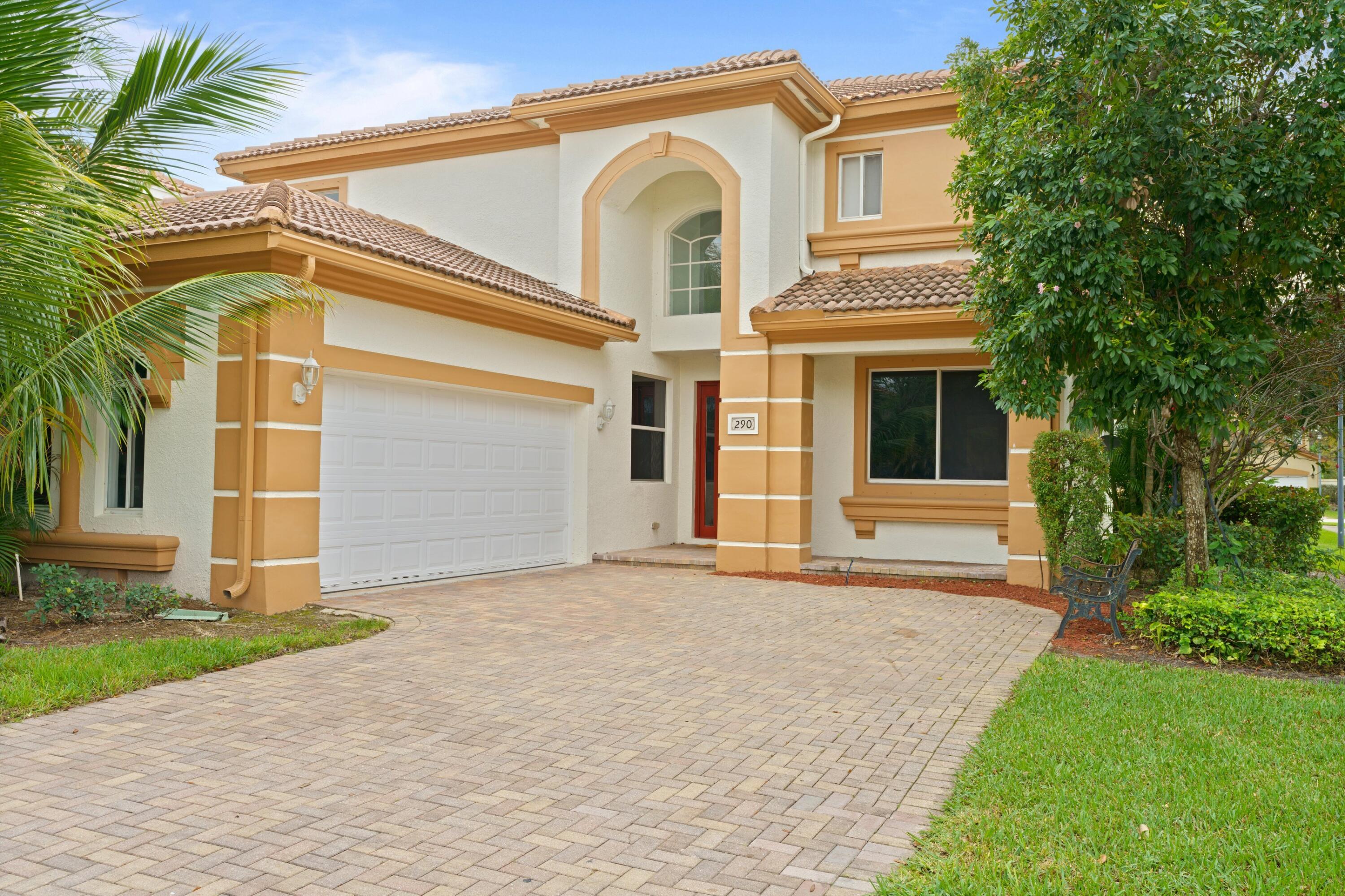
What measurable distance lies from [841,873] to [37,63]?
7.26 m

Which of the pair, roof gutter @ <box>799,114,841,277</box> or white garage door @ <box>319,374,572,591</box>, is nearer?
white garage door @ <box>319,374,572,591</box>

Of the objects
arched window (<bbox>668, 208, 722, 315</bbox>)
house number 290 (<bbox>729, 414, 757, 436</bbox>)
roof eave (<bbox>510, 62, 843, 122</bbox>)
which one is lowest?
house number 290 (<bbox>729, 414, 757, 436</bbox>)

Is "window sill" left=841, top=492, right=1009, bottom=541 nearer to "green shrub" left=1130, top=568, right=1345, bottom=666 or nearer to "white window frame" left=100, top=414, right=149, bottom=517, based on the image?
"green shrub" left=1130, top=568, right=1345, bottom=666

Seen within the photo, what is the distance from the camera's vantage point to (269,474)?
10.3 metres

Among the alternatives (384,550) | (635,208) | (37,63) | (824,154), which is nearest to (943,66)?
(824,154)

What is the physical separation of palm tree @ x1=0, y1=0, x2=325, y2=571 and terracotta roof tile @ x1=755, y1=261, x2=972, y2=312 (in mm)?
6736

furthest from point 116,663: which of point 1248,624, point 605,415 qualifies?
point 605,415

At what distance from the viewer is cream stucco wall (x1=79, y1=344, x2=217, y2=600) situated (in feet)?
34.6

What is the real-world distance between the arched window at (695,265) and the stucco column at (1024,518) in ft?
18.1

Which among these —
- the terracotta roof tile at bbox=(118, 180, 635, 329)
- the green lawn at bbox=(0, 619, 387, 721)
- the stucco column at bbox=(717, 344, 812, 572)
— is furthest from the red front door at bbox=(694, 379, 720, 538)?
the green lawn at bbox=(0, 619, 387, 721)

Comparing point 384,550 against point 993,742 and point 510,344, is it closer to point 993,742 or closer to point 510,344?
point 510,344

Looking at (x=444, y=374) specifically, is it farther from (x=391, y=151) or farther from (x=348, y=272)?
(x=391, y=151)

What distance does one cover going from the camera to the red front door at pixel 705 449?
57.5 ft

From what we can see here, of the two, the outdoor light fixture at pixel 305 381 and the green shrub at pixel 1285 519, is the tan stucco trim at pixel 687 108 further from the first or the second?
the green shrub at pixel 1285 519
